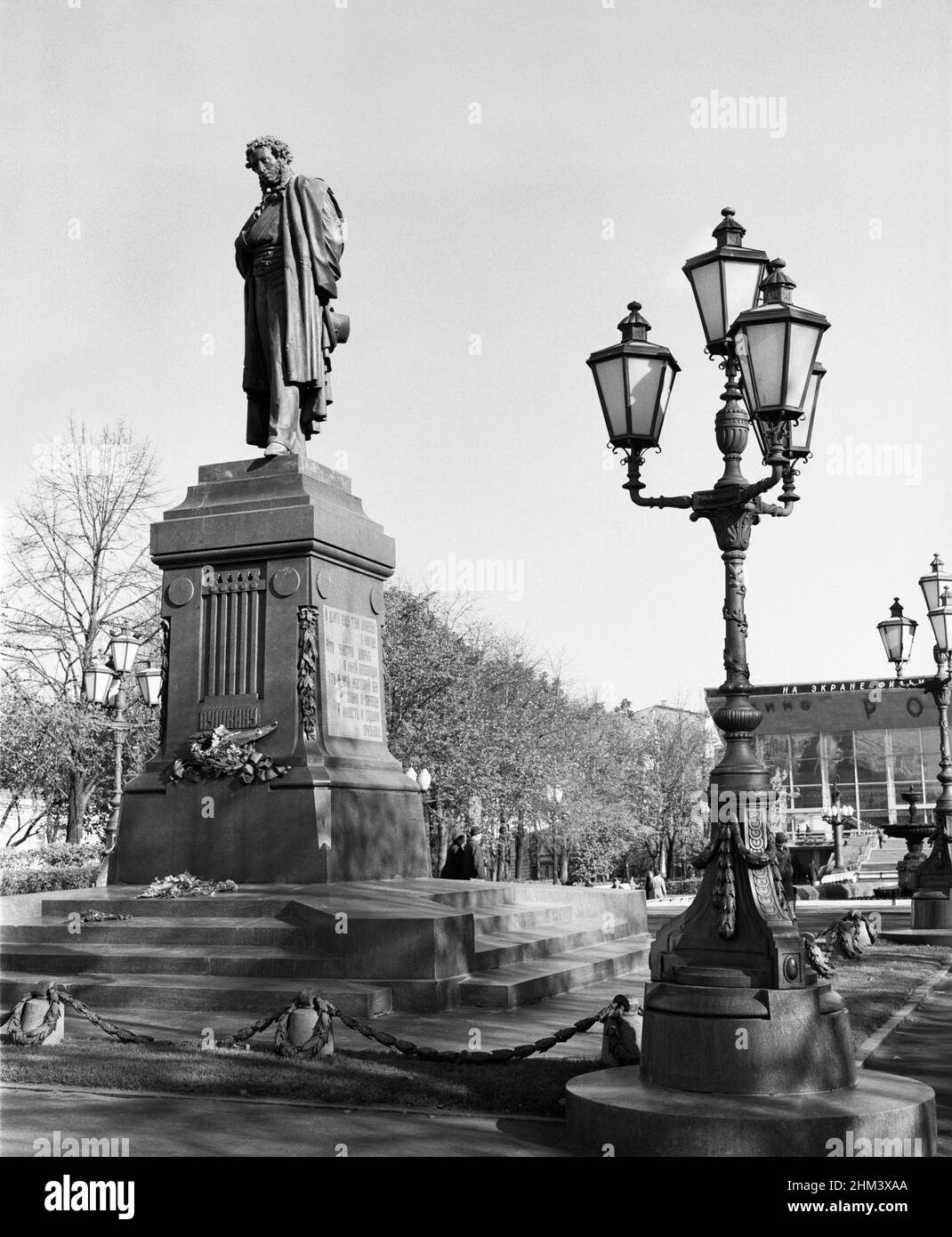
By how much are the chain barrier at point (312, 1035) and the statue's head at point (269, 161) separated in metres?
9.80

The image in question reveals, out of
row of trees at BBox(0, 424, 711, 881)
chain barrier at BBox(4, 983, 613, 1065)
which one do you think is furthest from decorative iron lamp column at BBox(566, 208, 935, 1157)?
row of trees at BBox(0, 424, 711, 881)

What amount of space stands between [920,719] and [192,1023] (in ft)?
276

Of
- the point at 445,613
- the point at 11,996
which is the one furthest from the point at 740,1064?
the point at 445,613

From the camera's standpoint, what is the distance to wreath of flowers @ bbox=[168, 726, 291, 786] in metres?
12.9

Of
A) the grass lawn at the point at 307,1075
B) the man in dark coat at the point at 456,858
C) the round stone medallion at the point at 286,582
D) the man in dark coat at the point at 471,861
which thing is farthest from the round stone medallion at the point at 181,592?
the man in dark coat at the point at 471,861

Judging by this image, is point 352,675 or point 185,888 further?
point 352,675

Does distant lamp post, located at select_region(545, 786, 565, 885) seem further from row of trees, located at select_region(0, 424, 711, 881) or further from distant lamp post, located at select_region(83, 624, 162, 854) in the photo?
distant lamp post, located at select_region(83, 624, 162, 854)

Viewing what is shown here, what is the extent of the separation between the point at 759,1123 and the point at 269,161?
1268 cm

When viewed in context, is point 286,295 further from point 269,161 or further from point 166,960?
point 166,960

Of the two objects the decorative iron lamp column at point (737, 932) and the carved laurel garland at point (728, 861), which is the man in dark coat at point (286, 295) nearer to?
the decorative iron lamp column at point (737, 932)

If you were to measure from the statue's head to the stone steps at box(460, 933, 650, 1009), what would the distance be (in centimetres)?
943

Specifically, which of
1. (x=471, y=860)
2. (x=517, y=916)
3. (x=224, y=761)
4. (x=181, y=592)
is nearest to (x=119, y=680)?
(x=471, y=860)

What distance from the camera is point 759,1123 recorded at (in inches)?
226

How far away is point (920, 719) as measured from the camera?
86.9 m
